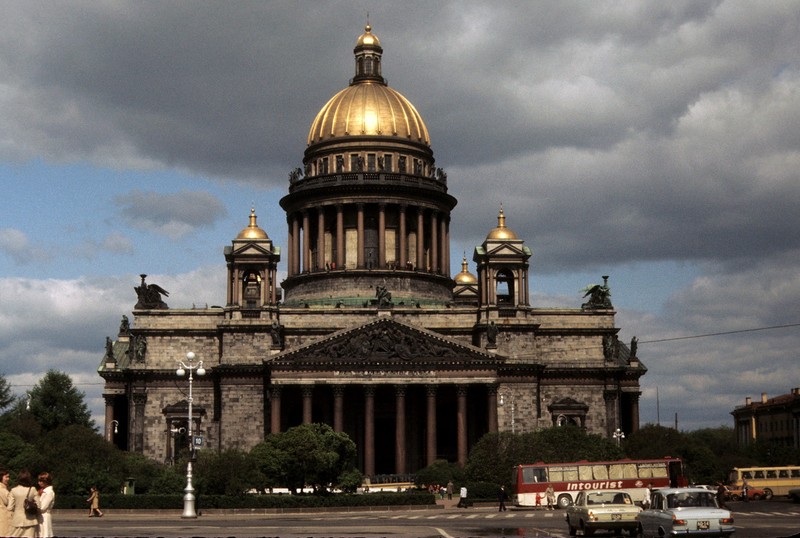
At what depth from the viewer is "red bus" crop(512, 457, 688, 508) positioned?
73.4m

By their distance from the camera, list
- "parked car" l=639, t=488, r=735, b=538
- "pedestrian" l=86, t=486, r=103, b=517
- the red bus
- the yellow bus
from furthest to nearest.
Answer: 1. the yellow bus
2. the red bus
3. "pedestrian" l=86, t=486, r=103, b=517
4. "parked car" l=639, t=488, r=735, b=538

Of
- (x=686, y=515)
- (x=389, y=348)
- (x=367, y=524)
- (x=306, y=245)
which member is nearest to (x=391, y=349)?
(x=389, y=348)

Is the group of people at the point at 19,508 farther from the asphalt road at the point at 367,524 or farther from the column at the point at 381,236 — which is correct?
the column at the point at 381,236

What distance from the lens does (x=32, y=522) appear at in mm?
29062

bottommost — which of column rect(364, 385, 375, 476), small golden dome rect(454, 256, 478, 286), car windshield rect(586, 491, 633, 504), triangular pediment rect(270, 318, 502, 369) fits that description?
car windshield rect(586, 491, 633, 504)

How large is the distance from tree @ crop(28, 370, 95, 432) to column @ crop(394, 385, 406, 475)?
4591 cm

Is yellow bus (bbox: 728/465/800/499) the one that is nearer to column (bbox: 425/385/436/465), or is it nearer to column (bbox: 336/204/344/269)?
column (bbox: 425/385/436/465)

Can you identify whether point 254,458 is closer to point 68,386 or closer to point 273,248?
point 273,248

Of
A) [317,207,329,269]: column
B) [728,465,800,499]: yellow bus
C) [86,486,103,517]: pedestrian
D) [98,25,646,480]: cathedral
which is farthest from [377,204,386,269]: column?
[86,486,103,517]: pedestrian

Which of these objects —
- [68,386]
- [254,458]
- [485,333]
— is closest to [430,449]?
[485,333]

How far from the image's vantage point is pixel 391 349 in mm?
105562

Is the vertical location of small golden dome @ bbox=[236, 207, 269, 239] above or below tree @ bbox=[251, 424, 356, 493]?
above

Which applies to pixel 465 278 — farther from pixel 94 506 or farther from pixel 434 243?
pixel 94 506

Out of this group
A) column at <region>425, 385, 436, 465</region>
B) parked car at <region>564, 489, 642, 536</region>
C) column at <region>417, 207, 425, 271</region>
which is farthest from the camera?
column at <region>417, 207, 425, 271</region>
